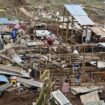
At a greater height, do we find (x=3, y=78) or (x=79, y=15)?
(x=79, y=15)

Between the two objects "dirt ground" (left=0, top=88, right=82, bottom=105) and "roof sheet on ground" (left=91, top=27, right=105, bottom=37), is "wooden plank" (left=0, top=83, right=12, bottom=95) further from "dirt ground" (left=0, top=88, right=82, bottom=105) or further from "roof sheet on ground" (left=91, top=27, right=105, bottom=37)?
"roof sheet on ground" (left=91, top=27, right=105, bottom=37)

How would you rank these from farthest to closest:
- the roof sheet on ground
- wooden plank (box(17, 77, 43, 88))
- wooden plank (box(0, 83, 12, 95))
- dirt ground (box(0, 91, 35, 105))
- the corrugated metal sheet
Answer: the roof sheet on ground → the corrugated metal sheet → wooden plank (box(17, 77, 43, 88)) → wooden plank (box(0, 83, 12, 95)) → dirt ground (box(0, 91, 35, 105))

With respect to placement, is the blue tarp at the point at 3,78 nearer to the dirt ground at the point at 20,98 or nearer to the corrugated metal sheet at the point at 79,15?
the dirt ground at the point at 20,98

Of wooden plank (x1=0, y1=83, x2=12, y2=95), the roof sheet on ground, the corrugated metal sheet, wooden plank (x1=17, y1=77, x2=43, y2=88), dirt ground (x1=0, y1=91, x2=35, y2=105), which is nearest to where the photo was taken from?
dirt ground (x1=0, y1=91, x2=35, y2=105)

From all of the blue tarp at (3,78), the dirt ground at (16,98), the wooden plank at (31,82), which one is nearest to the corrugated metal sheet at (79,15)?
the wooden plank at (31,82)

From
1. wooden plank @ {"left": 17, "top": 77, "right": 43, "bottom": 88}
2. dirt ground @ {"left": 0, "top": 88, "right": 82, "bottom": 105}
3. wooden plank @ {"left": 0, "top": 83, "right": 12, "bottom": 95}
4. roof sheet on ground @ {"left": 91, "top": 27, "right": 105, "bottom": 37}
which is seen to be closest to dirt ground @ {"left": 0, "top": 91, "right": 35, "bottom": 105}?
dirt ground @ {"left": 0, "top": 88, "right": 82, "bottom": 105}

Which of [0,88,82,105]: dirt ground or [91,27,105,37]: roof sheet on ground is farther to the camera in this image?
[91,27,105,37]: roof sheet on ground

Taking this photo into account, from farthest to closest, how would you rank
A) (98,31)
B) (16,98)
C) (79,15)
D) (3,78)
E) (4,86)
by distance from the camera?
(98,31) → (79,15) → (3,78) → (4,86) → (16,98)

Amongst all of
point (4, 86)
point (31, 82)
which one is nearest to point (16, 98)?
point (4, 86)

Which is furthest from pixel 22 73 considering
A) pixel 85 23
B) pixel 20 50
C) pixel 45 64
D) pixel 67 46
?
pixel 85 23

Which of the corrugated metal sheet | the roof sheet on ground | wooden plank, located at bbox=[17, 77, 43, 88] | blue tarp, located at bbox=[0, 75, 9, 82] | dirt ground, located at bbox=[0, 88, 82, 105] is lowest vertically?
dirt ground, located at bbox=[0, 88, 82, 105]

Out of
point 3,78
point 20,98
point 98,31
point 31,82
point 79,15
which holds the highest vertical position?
point 79,15

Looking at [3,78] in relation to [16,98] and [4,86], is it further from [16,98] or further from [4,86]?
[16,98]

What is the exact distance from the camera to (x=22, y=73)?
16766mm
